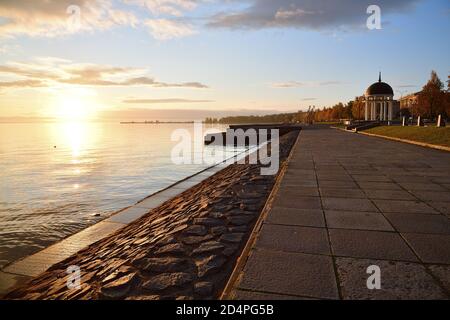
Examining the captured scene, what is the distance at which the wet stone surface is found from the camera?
335cm

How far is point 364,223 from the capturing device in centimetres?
475

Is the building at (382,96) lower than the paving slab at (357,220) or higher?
higher

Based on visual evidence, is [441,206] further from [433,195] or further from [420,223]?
[420,223]

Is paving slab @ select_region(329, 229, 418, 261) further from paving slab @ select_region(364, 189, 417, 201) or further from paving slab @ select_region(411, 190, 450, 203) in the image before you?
paving slab @ select_region(411, 190, 450, 203)

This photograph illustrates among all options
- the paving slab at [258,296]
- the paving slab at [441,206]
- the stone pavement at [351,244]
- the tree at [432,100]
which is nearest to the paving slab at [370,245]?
the stone pavement at [351,244]

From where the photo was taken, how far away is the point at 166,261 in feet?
13.2

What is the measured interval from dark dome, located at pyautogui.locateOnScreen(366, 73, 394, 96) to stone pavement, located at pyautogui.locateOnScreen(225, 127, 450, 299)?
70.7 meters

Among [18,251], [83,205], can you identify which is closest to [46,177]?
[83,205]

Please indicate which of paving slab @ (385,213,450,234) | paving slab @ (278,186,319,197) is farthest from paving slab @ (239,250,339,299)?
paving slab @ (278,186,319,197)

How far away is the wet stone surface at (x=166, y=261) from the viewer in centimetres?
335

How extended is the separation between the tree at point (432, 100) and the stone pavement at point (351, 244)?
6718cm

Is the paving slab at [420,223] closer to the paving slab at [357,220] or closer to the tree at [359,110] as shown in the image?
the paving slab at [357,220]

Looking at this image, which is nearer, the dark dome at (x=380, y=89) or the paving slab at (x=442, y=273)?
the paving slab at (x=442, y=273)
